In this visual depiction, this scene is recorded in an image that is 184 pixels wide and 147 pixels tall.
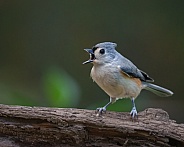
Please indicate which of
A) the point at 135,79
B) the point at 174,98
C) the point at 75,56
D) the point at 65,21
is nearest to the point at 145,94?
the point at 174,98

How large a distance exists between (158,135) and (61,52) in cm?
218

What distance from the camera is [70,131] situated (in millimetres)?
1720

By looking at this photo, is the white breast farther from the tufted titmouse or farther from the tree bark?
the tree bark

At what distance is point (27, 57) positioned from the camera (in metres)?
3.80

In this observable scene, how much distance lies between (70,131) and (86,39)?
205 centimetres

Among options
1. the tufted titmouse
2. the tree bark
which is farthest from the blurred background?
the tree bark

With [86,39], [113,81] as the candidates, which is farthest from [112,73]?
[86,39]

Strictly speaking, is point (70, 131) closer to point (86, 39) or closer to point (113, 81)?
point (113, 81)

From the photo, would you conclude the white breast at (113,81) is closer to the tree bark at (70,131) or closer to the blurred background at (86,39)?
the tree bark at (70,131)

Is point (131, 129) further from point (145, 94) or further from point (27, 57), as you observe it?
point (27, 57)

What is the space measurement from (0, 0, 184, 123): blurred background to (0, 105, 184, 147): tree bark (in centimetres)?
174

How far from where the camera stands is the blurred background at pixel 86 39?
143 inches

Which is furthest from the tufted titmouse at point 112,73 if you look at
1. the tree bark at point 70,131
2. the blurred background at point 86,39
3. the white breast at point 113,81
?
the blurred background at point 86,39

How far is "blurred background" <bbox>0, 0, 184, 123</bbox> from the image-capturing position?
11.9 feet
